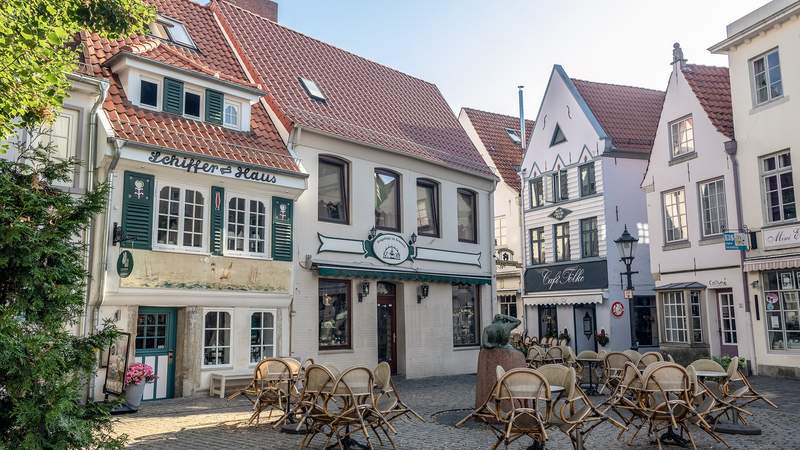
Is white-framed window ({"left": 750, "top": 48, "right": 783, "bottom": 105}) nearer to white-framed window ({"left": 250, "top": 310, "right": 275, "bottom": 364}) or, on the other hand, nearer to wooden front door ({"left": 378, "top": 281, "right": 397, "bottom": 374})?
wooden front door ({"left": 378, "top": 281, "right": 397, "bottom": 374})

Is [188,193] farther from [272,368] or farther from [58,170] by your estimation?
[58,170]

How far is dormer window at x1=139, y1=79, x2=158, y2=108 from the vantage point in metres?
14.7

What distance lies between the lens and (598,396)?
1389cm

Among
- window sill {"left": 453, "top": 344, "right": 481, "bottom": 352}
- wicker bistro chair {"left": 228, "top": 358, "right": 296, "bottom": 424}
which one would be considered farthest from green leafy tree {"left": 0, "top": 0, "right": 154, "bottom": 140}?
window sill {"left": 453, "top": 344, "right": 481, "bottom": 352}

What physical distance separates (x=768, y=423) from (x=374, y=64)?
17055mm

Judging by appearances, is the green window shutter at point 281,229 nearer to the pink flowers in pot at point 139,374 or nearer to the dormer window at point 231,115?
the dormer window at point 231,115

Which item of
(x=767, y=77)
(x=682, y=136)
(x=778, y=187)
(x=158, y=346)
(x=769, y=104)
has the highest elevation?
(x=767, y=77)

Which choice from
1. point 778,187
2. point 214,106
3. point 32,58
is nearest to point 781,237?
point 778,187

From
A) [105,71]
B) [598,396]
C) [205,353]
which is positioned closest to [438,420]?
[598,396]

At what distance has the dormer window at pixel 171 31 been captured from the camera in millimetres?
16594

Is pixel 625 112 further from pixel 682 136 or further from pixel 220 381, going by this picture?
pixel 220 381

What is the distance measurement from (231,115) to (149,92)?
2.06 m

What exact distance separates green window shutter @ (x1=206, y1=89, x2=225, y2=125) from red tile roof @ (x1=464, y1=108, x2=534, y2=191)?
62.7 ft

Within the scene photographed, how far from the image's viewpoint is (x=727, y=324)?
802 inches
